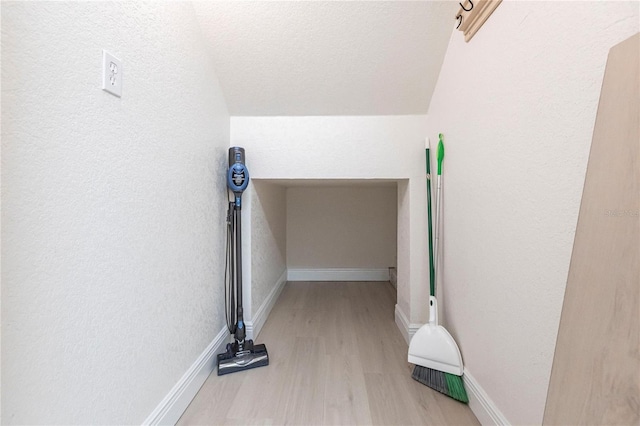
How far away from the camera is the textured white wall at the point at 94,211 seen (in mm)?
640

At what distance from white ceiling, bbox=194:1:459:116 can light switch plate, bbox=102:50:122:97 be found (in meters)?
0.73

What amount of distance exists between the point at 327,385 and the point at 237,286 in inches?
28.9

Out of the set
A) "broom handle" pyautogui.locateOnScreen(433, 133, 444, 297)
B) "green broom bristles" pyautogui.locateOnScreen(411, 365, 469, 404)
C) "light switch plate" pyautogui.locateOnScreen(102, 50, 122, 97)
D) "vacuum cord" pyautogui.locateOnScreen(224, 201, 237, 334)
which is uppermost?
"light switch plate" pyautogui.locateOnScreen(102, 50, 122, 97)

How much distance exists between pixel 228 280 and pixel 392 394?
3.73ft

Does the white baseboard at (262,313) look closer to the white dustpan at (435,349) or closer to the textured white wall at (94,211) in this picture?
the textured white wall at (94,211)

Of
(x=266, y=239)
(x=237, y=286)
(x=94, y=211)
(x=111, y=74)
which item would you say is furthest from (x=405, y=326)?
(x=111, y=74)

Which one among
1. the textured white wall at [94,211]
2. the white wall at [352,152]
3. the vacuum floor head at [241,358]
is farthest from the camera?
the white wall at [352,152]

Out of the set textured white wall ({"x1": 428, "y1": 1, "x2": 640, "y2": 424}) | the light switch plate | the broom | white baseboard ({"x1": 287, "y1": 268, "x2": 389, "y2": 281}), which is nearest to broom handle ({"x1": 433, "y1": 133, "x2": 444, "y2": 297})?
the broom

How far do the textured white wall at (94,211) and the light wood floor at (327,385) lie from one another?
0.32m

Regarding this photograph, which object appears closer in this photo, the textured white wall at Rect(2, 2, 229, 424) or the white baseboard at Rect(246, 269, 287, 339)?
the textured white wall at Rect(2, 2, 229, 424)

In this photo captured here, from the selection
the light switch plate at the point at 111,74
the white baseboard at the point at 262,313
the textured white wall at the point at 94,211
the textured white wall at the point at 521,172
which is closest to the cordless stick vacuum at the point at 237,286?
the white baseboard at the point at 262,313

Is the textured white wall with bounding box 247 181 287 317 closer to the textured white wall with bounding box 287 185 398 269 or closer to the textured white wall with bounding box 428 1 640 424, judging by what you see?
the textured white wall with bounding box 287 185 398 269

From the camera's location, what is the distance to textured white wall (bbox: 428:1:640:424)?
31.0 inches

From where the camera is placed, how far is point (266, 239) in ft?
8.15
